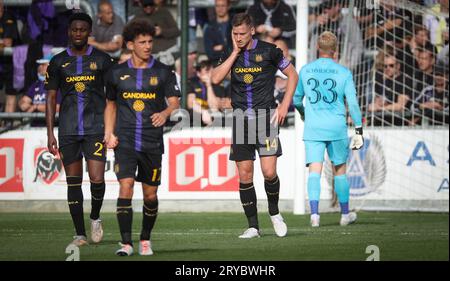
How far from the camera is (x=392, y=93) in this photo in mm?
16141

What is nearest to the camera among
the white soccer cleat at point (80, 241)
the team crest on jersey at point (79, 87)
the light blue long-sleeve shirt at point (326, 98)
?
the white soccer cleat at point (80, 241)

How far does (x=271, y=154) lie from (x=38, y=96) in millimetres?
6067

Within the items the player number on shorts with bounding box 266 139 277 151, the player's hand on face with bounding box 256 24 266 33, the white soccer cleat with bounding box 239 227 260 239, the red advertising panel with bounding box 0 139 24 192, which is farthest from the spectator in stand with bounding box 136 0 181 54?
the white soccer cleat with bounding box 239 227 260 239

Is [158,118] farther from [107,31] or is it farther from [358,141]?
[107,31]

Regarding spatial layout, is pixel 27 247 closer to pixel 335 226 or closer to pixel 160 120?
pixel 160 120

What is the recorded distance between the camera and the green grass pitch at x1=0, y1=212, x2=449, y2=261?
9430 mm

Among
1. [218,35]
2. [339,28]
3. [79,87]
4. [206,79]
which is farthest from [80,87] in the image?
[339,28]

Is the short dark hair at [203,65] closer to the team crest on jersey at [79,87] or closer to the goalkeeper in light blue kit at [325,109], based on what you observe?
the goalkeeper in light blue kit at [325,109]

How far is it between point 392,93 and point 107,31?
454 cm

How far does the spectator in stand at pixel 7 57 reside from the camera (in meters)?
16.1

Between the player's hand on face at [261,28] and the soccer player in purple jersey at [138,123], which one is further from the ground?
the player's hand on face at [261,28]

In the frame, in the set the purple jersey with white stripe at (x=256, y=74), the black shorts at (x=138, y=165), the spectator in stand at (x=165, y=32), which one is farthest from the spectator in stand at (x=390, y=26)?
the black shorts at (x=138, y=165)

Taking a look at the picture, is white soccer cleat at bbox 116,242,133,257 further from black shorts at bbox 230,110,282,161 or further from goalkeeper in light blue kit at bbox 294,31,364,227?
goalkeeper in light blue kit at bbox 294,31,364,227

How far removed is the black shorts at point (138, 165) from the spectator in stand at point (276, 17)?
759 centimetres
